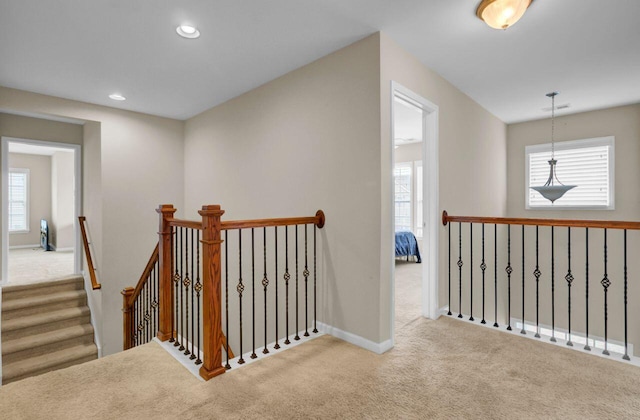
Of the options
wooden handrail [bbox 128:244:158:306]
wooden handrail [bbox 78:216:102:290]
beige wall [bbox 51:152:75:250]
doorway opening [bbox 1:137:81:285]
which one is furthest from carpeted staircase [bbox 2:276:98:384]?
beige wall [bbox 51:152:75:250]

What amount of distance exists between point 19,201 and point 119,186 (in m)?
5.73

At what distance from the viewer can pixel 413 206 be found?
709 centimetres

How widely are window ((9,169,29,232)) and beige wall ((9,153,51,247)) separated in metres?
0.07

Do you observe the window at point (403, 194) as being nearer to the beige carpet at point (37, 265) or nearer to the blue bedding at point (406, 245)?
the blue bedding at point (406, 245)

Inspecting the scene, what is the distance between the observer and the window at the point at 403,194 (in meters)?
7.13

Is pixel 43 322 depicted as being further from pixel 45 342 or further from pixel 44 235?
pixel 44 235

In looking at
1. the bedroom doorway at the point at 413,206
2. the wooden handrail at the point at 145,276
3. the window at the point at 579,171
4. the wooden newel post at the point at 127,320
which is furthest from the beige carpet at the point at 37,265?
the window at the point at 579,171

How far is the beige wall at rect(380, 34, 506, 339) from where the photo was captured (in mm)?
2516

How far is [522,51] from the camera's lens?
9.16ft

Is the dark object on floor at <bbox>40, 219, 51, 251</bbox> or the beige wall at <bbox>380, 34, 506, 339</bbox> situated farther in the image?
the dark object on floor at <bbox>40, 219, 51, 251</bbox>

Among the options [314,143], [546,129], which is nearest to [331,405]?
[314,143]

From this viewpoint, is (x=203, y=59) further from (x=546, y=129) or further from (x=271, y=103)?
(x=546, y=129)

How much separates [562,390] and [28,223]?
10586mm

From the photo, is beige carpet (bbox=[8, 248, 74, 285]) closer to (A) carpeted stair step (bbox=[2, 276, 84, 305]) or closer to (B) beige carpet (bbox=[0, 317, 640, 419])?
(A) carpeted stair step (bbox=[2, 276, 84, 305])
